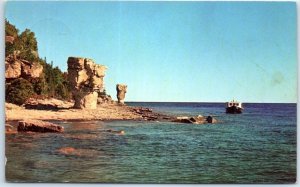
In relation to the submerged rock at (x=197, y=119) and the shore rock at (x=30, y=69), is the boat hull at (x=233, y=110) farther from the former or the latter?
the shore rock at (x=30, y=69)

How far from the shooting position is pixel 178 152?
8.50 feet

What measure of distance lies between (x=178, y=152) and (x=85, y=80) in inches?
22.0

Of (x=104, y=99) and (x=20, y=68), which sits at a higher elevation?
(x=20, y=68)

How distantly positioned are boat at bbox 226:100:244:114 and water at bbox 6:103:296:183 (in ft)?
0.08

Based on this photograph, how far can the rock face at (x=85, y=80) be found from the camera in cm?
262

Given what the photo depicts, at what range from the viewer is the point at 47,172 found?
259cm

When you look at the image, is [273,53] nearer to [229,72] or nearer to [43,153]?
[229,72]

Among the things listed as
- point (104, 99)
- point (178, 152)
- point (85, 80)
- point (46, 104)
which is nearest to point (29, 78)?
point (46, 104)

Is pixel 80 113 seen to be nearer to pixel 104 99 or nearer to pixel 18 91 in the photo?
pixel 104 99

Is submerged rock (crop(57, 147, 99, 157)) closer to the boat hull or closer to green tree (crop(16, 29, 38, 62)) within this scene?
green tree (crop(16, 29, 38, 62))

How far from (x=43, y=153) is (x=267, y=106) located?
106cm

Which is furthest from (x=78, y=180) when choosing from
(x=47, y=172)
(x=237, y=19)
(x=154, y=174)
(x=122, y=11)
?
(x=237, y=19)

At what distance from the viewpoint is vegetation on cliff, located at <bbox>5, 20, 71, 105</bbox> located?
2.59 m

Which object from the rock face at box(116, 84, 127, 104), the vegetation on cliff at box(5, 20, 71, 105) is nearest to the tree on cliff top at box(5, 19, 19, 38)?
the vegetation on cliff at box(5, 20, 71, 105)
